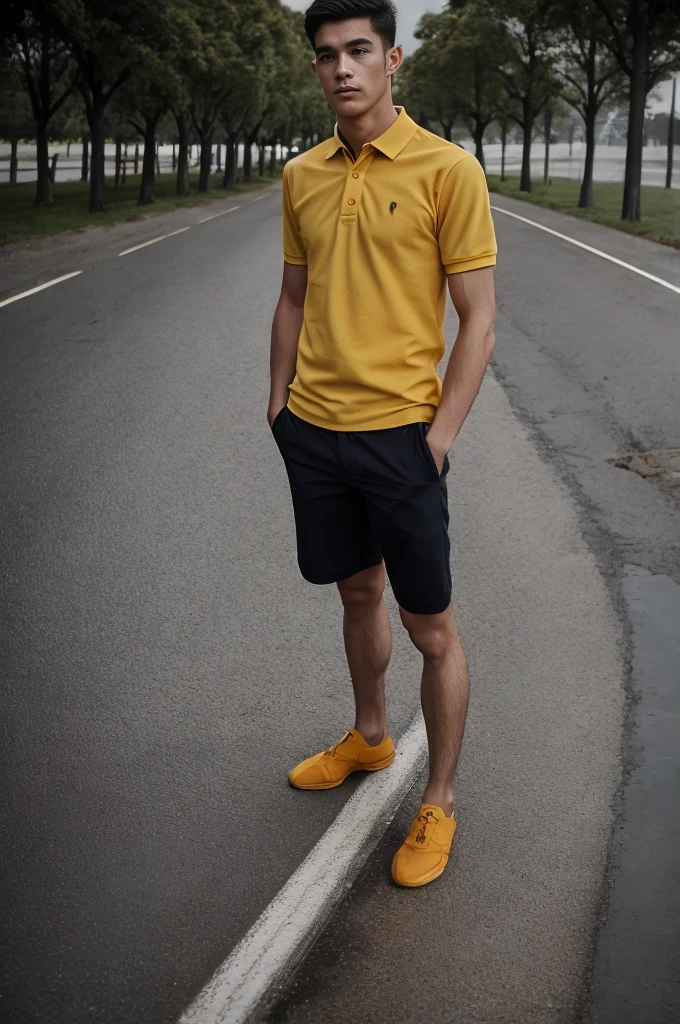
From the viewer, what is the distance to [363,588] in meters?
3.42

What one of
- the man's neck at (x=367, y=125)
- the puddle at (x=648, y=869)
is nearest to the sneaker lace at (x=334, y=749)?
the puddle at (x=648, y=869)

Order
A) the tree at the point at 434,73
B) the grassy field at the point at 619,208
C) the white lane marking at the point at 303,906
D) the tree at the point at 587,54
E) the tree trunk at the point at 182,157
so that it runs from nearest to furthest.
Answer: the white lane marking at the point at 303,906
the grassy field at the point at 619,208
the tree at the point at 587,54
the tree trunk at the point at 182,157
the tree at the point at 434,73

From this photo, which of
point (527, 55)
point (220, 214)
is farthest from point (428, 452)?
point (527, 55)

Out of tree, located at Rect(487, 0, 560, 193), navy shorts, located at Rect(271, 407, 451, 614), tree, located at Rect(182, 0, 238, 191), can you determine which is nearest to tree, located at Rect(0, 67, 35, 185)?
tree, located at Rect(182, 0, 238, 191)

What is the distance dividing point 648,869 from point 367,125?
2208mm

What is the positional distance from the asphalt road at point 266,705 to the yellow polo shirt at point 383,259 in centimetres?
133

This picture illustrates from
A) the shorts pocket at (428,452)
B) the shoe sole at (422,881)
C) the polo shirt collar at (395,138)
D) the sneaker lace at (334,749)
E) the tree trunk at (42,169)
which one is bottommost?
the shoe sole at (422,881)

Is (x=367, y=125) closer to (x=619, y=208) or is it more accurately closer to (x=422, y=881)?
(x=422, y=881)

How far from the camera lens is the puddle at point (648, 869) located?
2.68 meters

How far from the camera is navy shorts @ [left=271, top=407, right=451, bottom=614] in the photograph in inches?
117

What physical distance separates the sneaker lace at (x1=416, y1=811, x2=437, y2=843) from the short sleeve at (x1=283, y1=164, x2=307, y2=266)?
1652 mm

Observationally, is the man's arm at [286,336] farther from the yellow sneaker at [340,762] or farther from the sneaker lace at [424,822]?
the sneaker lace at [424,822]

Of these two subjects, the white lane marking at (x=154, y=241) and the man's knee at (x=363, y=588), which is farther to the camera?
the white lane marking at (x=154, y=241)

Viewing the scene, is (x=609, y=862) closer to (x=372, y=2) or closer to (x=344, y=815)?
(x=344, y=815)
